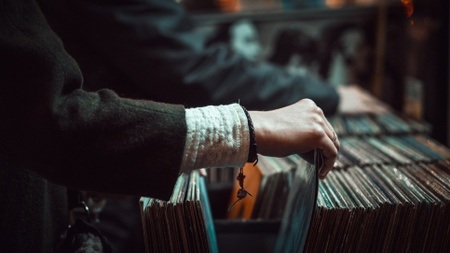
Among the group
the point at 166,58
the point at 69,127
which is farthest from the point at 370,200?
the point at 166,58

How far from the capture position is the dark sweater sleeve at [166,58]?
4.24 ft

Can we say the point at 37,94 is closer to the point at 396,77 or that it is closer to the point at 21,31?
the point at 21,31

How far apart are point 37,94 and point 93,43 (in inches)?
25.9

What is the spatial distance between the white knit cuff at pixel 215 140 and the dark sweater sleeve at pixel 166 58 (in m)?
0.68

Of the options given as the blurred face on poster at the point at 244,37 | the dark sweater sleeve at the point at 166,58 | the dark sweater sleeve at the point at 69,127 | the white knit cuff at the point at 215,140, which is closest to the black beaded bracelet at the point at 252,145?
the white knit cuff at the point at 215,140

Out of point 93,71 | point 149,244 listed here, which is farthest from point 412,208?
point 93,71

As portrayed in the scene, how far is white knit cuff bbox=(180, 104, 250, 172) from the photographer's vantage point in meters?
0.74

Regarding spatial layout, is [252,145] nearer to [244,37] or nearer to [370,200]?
[370,200]

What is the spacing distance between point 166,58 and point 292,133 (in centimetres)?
74

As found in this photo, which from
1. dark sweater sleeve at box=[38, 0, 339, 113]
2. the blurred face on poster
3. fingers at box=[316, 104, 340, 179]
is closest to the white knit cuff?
fingers at box=[316, 104, 340, 179]

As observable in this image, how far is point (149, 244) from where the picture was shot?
821mm

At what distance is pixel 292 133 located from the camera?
0.77 meters

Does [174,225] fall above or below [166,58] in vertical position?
below

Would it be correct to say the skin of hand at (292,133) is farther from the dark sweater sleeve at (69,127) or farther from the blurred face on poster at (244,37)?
the blurred face on poster at (244,37)
